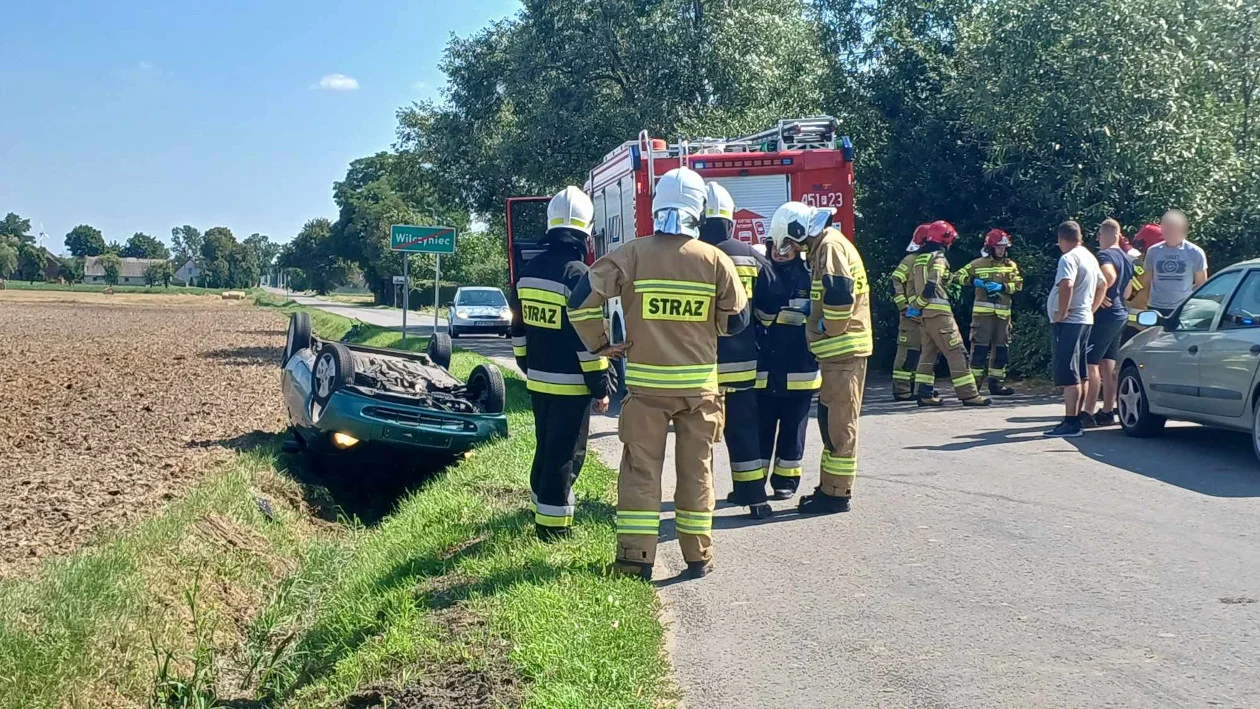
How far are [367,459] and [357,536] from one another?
3.06ft

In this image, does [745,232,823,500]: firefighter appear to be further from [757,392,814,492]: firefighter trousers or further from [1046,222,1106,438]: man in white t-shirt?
[1046,222,1106,438]: man in white t-shirt

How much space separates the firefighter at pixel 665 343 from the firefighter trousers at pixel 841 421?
1.64 metres

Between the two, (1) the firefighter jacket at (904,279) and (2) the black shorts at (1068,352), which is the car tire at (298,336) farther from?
(2) the black shorts at (1068,352)

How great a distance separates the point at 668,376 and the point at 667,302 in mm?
379

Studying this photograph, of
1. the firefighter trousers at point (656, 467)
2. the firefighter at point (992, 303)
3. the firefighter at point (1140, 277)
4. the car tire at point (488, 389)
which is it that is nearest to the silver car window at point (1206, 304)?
the firefighter at point (1140, 277)

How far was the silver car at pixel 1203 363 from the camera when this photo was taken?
8.52 m

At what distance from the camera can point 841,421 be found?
7.21 metres

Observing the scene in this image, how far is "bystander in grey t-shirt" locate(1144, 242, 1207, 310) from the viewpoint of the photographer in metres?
11.1

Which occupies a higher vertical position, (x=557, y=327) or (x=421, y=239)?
(x=421, y=239)

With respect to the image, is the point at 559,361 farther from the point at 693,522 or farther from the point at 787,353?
the point at 787,353

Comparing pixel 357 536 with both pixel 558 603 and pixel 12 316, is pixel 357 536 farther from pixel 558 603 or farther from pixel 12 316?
pixel 12 316

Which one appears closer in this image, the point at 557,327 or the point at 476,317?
the point at 557,327

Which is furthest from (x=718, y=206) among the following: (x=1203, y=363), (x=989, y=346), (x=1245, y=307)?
(x=989, y=346)

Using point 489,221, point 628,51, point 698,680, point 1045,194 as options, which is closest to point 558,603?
point 698,680
